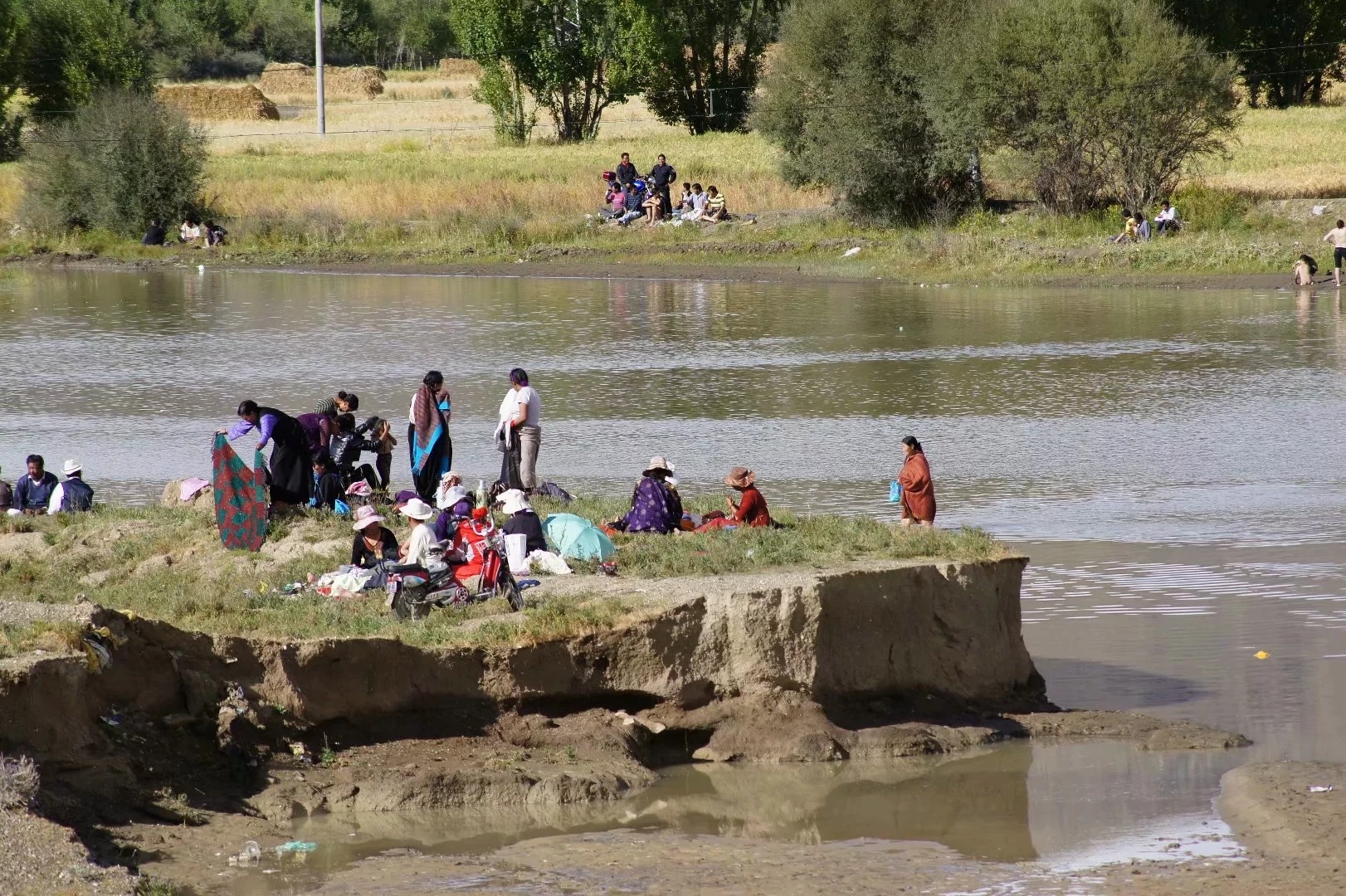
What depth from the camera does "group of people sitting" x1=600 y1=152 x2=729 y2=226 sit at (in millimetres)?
47625

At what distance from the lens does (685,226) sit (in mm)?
47031

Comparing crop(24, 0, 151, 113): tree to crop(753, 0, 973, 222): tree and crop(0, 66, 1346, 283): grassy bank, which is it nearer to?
crop(0, 66, 1346, 283): grassy bank

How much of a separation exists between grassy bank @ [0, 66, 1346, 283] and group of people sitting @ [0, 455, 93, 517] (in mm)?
27569

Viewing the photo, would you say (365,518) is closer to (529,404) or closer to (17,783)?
(529,404)

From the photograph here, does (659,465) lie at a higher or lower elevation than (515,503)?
higher

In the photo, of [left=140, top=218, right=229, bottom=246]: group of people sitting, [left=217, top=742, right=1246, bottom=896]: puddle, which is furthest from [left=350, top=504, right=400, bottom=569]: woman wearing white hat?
[left=140, top=218, right=229, bottom=246]: group of people sitting

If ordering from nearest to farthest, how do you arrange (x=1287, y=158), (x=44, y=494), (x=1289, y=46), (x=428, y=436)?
(x=428, y=436) → (x=44, y=494) → (x=1287, y=158) → (x=1289, y=46)

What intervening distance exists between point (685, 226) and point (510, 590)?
36044 mm

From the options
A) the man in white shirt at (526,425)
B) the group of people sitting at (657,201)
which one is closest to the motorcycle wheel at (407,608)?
the man in white shirt at (526,425)

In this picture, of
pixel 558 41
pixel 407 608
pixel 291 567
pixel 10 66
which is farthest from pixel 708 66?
pixel 407 608

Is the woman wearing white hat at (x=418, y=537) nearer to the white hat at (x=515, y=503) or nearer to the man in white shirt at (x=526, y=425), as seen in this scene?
the white hat at (x=515, y=503)

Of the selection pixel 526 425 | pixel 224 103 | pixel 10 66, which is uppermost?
pixel 10 66

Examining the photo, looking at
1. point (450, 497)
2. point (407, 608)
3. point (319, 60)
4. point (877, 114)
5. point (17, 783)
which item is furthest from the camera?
point (319, 60)

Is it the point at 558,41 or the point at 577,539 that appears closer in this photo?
the point at 577,539
